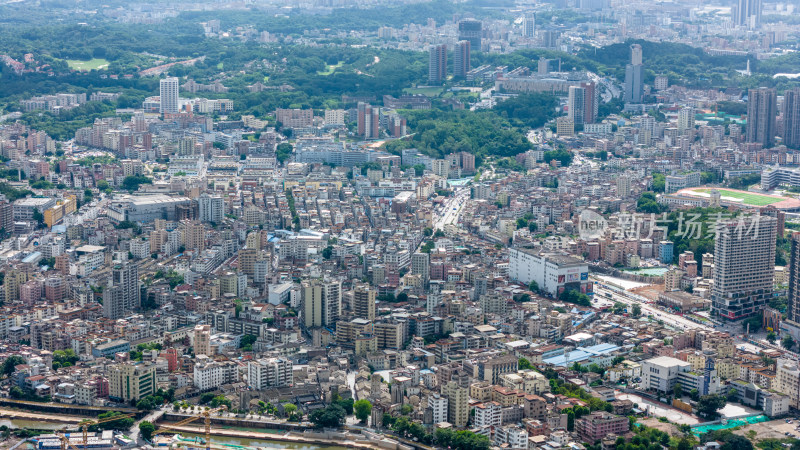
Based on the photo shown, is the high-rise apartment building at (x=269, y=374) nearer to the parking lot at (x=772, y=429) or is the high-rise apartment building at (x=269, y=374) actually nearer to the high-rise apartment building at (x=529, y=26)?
the parking lot at (x=772, y=429)

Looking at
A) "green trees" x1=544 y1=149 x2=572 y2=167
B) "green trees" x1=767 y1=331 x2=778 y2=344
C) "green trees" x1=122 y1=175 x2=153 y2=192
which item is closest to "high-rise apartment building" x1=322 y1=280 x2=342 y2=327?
"green trees" x1=767 y1=331 x2=778 y2=344

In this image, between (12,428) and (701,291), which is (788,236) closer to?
(701,291)

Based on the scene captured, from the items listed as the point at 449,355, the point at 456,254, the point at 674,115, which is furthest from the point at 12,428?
the point at 674,115

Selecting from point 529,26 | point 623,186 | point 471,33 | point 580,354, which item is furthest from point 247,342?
point 529,26

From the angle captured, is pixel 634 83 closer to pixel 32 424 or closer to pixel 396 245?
pixel 396 245

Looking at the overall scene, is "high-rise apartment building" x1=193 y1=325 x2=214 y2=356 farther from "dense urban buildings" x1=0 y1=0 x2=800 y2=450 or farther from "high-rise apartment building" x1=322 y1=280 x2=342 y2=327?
"high-rise apartment building" x1=322 y1=280 x2=342 y2=327

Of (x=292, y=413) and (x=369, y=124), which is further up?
(x=369, y=124)
